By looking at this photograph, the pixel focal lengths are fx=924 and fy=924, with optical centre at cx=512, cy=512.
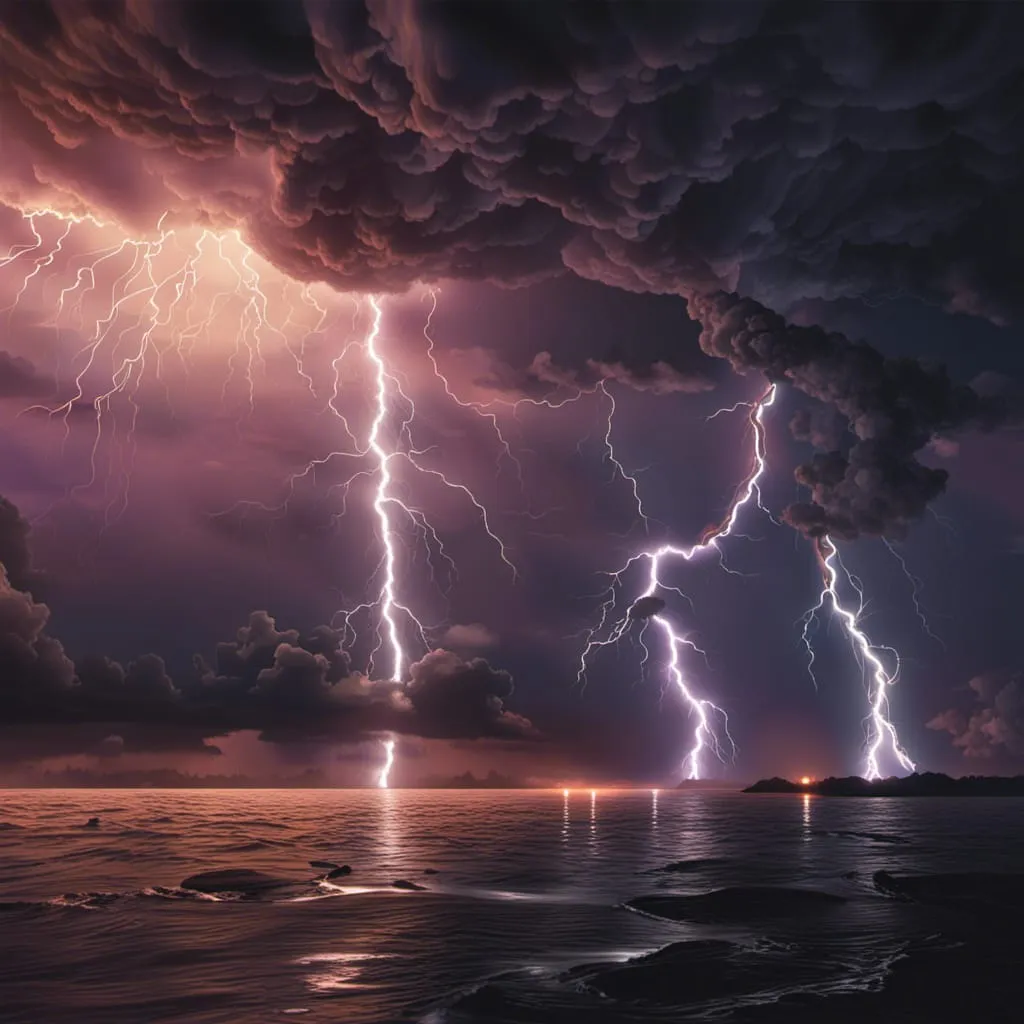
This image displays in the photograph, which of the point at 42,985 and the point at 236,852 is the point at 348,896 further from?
the point at 236,852

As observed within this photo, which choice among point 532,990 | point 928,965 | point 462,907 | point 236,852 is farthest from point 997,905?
point 236,852

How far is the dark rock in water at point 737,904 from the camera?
53.8 ft

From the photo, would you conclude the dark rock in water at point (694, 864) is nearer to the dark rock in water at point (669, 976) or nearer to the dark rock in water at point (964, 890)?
the dark rock in water at point (964, 890)

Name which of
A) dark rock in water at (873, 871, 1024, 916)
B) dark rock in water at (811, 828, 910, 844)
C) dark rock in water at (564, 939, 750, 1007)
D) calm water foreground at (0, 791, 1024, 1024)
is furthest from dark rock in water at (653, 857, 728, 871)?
dark rock in water at (811, 828, 910, 844)

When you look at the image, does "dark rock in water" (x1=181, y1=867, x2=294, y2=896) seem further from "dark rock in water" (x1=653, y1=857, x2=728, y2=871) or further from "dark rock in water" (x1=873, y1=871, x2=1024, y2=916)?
"dark rock in water" (x1=873, y1=871, x2=1024, y2=916)

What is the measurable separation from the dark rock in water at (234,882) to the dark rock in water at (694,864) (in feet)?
33.3

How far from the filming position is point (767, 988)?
1093cm

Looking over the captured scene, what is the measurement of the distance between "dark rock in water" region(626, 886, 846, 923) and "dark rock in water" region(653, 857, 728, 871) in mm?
5827

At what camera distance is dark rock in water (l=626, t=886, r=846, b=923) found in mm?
16391

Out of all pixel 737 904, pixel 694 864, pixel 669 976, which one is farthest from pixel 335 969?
pixel 694 864

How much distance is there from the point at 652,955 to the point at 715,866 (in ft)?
43.4

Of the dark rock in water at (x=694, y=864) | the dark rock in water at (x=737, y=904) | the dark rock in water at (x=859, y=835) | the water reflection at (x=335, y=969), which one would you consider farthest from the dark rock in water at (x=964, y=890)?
the dark rock in water at (x=859, y=835)

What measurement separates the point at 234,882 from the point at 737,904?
10.6 m

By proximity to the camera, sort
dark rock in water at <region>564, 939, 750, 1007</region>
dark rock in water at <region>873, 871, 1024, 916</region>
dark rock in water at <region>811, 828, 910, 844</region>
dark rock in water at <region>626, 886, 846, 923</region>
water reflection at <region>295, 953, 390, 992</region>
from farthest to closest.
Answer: dark rock in water at <region>811, 828, 910, 844</region>, dark rock in water at <region>873, 871, 1024, 916</region>, dark rock in water at <region>626, 886, 846, 923</region>, water reflection at <region>295, 953, 390, 992</region>, dark rock in water at <region>564, 939, 750, 1007</region>
